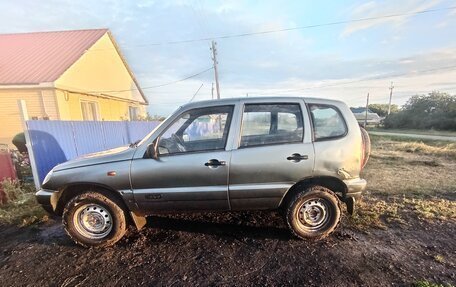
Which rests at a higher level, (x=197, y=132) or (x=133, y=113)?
(x=133, y=113)

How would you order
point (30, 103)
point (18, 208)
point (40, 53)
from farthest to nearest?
point (40, 53) < point (30, 103) < point (18, 208)

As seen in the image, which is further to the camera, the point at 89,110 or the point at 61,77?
the point at 89,110

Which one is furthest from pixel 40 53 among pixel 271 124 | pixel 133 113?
pixel 271 124

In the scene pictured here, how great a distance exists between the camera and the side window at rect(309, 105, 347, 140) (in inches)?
129

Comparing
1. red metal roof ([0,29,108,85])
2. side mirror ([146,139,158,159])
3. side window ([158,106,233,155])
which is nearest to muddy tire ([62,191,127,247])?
side mirror ([146,139,158,159])

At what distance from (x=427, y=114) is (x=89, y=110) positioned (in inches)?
1435

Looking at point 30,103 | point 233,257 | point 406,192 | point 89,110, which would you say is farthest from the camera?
A: point 89,110

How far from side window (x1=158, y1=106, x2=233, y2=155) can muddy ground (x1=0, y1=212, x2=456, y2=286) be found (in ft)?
4.22

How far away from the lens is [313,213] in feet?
11.0

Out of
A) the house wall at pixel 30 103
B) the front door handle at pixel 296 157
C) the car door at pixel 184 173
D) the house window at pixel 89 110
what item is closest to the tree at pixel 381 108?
the house window at pixel 89 110

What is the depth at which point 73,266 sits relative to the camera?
9.53 feet

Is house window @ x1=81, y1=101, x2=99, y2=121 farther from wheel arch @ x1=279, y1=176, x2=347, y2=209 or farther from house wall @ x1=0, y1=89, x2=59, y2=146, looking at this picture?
wheel arch @ x1=279, y1=176, x2=347, y2=209

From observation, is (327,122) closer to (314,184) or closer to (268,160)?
(314,184)

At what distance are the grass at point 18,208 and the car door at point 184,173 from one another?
2.37 m
